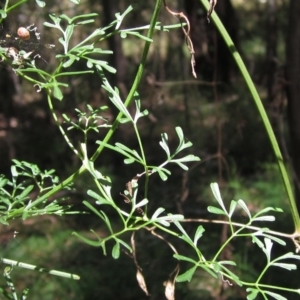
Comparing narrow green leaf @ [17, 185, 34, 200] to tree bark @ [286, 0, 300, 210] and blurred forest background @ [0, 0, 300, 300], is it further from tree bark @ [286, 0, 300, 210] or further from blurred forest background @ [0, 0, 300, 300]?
tree bark @ [286, 0, 300, 210]

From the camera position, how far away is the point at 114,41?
3.96 m

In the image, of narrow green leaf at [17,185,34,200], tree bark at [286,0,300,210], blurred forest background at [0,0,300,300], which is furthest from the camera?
blurred forest background at [0,0,300,300]

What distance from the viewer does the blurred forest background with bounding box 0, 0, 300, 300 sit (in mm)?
2605

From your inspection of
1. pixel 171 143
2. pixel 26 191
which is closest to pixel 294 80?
pixel 26 191

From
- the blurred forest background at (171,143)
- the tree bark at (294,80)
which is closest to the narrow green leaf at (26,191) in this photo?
the blurred forest background at (171,143)

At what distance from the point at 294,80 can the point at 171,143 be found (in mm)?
2775

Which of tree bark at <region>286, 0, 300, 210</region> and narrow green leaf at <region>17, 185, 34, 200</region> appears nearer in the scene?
narrow green leaf at <region>17, 185, 34, 200</region>

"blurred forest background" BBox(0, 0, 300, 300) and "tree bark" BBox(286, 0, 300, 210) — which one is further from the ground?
"tree bark" BBox(286, 0, 300, 210)

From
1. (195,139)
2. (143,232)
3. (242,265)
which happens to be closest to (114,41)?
(195,139)

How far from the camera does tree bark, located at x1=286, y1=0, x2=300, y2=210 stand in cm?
166

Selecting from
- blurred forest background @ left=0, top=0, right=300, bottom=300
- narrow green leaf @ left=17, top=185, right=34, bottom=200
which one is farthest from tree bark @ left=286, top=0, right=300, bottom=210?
narrow green leaf @ left=17, top=185, right=34, bottom=200

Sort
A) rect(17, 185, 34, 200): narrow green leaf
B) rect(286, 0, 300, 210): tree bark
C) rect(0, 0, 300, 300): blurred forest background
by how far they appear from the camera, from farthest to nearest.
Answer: rect(0, 0, 300, 300): blurred forest background → rect(286, 0, 300, 210): tree bark → rect(17, 185, 34, 200): narrow green leaf

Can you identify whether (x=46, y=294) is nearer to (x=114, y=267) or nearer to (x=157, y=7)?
(x=114, y=267)

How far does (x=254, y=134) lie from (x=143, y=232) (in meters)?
1.22
